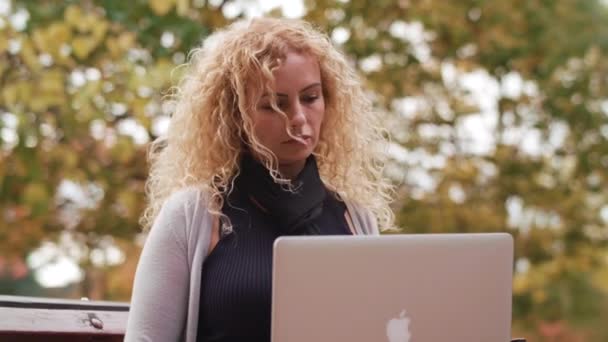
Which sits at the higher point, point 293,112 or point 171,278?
point 293,112

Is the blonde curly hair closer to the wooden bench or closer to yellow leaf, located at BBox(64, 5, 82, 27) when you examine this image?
the wooden bench

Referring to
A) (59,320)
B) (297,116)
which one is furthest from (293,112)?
(59,320)

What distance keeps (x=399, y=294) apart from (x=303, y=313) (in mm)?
161

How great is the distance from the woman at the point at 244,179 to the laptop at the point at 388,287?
26 centimetres

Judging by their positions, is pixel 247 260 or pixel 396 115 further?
pixel 396 115

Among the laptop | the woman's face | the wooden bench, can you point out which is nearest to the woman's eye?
the woman's face

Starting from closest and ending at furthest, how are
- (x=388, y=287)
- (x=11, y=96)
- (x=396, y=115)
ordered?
(x=388, y=287), (x=11, y=96), (x=396, y=115)

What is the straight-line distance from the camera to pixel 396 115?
644 cm

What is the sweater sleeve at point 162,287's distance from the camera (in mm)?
1971

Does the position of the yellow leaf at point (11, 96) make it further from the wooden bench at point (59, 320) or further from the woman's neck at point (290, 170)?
the woman's neck at point (290, 170)

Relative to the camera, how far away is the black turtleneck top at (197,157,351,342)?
1957 mm

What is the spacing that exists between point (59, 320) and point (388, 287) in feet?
2.54

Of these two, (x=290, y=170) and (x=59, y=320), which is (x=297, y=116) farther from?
(x=59, y=320)

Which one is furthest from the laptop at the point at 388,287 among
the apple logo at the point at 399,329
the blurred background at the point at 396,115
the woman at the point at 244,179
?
the blurred background at the point at 396,115
